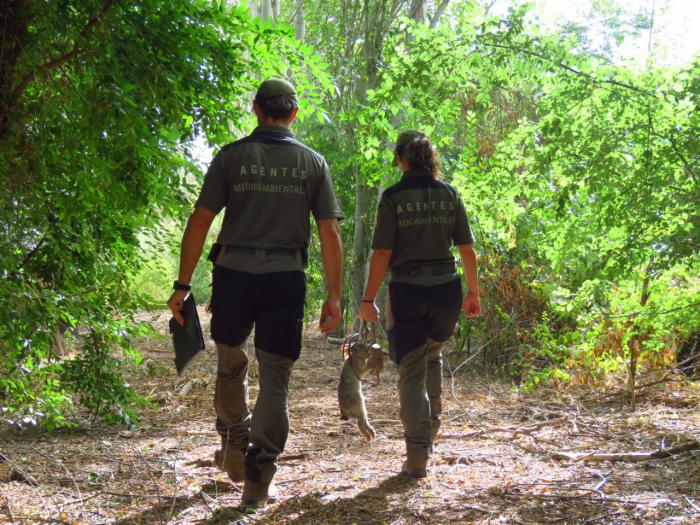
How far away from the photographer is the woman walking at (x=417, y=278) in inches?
156

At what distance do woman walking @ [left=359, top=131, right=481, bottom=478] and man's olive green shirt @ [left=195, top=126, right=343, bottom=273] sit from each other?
0.76 meters

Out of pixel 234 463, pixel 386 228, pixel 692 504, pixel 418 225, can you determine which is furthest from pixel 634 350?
pixel 234 463

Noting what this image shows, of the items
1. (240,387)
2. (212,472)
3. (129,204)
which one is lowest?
(212,472)

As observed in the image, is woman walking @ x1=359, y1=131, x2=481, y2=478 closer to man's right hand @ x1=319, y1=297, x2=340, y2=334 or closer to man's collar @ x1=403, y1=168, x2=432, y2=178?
man's collar @ x1=403, y1=168, x2=432, y2=178

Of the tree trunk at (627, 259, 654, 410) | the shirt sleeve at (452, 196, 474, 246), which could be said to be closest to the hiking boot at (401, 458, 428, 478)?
the shirt sleeve at (452, 196, 474, 246)

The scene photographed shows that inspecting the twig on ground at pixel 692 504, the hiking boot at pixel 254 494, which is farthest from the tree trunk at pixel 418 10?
the hiking boot at pixel 254 494

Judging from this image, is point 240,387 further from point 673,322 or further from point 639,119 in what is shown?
point 673,322

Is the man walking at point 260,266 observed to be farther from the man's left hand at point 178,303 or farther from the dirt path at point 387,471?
the dirt path at point 387,471

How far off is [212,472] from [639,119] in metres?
3.57

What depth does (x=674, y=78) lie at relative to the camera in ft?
14.0

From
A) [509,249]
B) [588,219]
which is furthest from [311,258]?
[588,219]

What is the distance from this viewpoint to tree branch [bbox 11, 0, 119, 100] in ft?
10.5

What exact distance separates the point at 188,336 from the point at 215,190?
0.75 m

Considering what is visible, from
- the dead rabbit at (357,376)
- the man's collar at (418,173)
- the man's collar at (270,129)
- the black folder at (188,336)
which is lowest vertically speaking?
the dead rabbit at (357,376)
